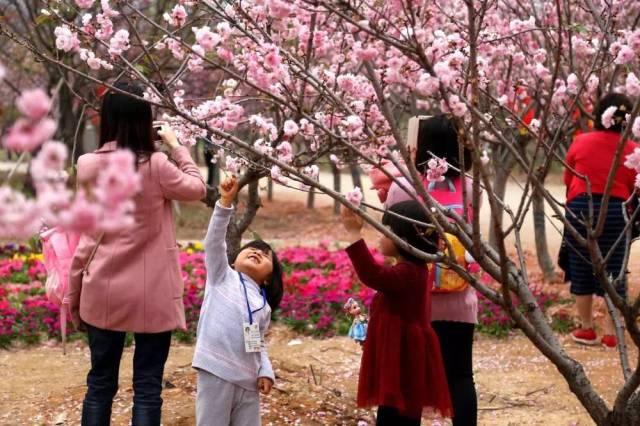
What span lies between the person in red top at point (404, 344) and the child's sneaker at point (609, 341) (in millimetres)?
3106

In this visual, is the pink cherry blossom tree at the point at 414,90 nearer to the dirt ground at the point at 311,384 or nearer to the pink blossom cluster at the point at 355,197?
the pink blossom cluster at the point at 355,197

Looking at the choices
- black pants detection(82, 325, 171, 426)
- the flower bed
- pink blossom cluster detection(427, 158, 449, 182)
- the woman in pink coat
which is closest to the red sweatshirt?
the flower bed

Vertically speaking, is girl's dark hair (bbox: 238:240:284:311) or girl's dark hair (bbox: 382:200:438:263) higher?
girl's dark hair (bbox: 382:200:438:263)

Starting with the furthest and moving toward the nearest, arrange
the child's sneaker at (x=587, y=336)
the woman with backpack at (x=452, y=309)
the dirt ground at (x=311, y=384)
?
the child's sneaker at (x=587, y=336) < the dirt ground at (x=311, y=384) < the woman with backpack at (x=452, y=309)

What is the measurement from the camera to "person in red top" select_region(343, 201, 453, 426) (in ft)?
11.0

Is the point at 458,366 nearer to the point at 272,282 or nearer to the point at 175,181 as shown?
the point at 272,282

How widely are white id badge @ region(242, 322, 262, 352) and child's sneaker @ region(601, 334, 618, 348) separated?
3702mm

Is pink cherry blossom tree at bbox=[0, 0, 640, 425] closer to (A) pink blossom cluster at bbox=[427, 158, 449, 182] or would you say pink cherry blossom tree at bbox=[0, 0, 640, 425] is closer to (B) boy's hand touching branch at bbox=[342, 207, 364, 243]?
(A) pink blossom cluster at bbox=[427, 158, 449, 182]

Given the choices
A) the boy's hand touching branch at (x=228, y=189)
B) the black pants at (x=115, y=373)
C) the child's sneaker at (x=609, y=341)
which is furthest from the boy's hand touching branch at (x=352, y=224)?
the child's sneaker at (x=609, y=341)

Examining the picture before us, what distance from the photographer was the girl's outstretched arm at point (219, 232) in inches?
121

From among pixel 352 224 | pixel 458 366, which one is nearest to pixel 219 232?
pixel 352 224

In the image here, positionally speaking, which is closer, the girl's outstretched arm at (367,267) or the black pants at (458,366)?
the girl's outstretched arm at (367,267)

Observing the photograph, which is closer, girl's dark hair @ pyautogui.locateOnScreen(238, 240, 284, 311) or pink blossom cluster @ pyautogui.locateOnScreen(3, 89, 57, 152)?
pink blossom cluster @ pyautogui.locateOnScreen(3, 89, 57, 152)

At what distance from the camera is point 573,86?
3.76 meters
